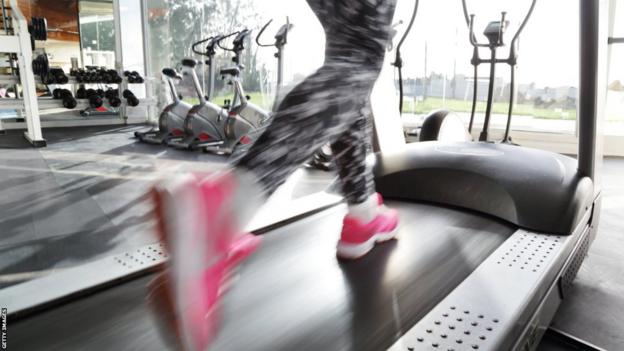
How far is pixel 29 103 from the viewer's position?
4137 millimetres

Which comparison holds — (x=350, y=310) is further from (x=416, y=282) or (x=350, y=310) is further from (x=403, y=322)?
(x=416, y=282)

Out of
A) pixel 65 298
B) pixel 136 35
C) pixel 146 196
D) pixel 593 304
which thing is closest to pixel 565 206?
pixel 593 304

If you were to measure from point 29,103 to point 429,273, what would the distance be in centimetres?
425

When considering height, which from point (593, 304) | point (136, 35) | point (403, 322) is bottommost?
point (593, 304)

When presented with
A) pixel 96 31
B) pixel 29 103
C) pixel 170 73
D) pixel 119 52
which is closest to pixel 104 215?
pixel 170 73

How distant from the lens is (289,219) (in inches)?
67.8

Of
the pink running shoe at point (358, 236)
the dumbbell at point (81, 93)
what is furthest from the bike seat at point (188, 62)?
the pink running shoe at point (358, 236)

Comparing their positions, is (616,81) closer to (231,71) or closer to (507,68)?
(507,68)

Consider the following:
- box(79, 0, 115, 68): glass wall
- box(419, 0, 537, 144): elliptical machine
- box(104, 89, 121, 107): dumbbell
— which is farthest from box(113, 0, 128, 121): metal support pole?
box(419, 0, 537, 144): elliptical machine

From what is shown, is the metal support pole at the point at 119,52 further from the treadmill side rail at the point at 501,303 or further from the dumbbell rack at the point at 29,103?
the treadmill side rail at the point at 501,303

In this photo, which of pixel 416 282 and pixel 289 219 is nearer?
pixel 416 282

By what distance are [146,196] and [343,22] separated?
514 millimetres

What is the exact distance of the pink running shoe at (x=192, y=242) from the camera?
626mm

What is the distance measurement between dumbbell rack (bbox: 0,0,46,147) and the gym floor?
0.77ft
